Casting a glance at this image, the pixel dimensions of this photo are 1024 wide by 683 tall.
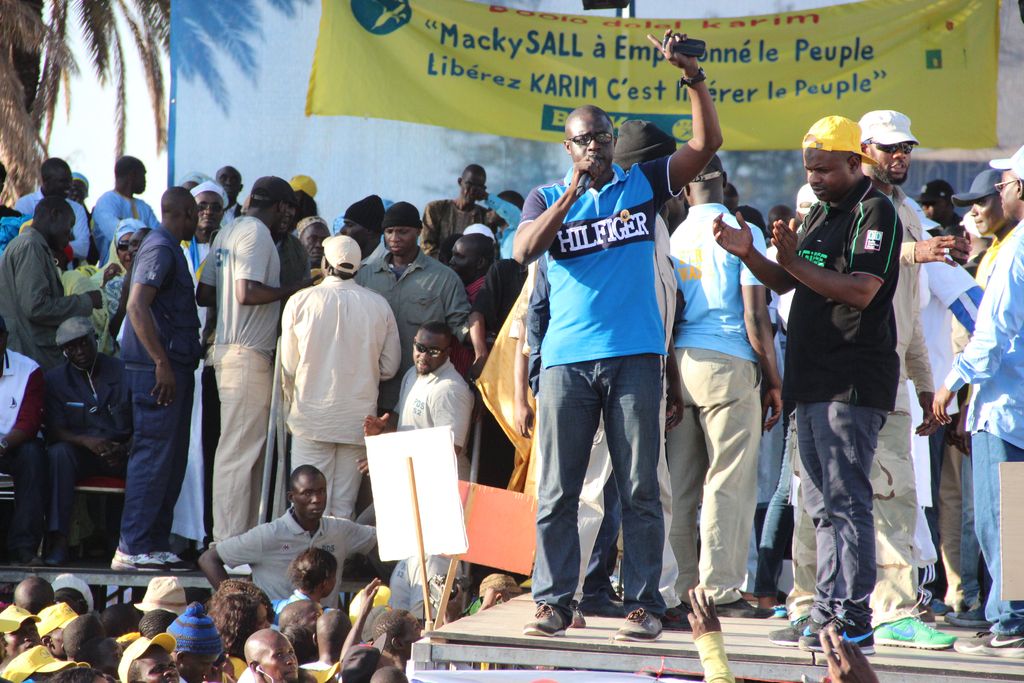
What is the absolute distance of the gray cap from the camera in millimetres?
8805

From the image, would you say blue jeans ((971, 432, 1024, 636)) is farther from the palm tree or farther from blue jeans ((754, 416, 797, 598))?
the palm tree

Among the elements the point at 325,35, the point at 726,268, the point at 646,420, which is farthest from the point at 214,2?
the point at 646,420

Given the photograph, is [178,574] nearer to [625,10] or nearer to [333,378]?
[333,378]

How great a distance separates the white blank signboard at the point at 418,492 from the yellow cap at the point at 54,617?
1.59 m

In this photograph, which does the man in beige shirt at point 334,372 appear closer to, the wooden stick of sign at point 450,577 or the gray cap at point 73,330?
the gray cap at point 73,330

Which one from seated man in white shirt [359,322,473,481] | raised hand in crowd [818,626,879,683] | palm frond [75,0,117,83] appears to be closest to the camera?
raised hand in crowd [818,626,879,683]

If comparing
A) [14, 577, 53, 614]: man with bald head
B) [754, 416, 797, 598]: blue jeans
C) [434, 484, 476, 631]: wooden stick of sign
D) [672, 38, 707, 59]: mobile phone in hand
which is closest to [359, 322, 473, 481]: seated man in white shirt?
[434, 484, 476, 631]: wooden stick of sign

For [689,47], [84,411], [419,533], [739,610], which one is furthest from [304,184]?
[689,47]

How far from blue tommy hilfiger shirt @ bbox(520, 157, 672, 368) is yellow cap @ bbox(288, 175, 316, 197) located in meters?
5.83

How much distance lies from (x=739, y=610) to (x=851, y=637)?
1.81 meters

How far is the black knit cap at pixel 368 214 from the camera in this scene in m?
9.75

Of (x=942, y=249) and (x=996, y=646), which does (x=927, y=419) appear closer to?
(x=942, y=249)

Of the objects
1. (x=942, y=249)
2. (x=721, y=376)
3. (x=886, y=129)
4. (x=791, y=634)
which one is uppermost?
(x=886, y=129)

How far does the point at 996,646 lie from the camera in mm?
5109
